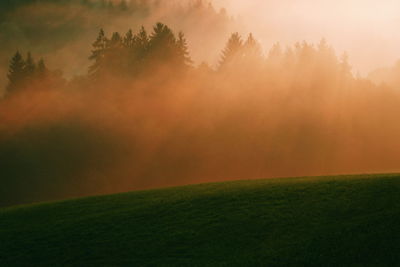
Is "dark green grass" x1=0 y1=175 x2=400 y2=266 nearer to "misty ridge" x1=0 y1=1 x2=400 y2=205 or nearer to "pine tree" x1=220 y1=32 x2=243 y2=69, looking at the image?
"misty ridge" x1=0 y1=1 x2=400 y2=205

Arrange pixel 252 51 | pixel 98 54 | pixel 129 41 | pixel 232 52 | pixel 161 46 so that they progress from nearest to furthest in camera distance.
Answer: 1. pixel 161 46
2. pixel 98 54
3. pixel 129 41
4. pixel 232 52
5. pixel 252 51

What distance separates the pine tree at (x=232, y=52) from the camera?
84438mm

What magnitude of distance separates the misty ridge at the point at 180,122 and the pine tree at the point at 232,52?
0.29m

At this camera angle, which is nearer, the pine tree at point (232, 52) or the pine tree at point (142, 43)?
the pine tree at point (142, 43)

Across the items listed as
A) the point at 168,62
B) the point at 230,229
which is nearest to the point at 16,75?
the point at 168,62

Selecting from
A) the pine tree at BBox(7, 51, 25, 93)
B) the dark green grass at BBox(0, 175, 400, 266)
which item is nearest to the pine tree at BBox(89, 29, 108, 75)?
the pine tree at BBox(7, 51, 25, 93)

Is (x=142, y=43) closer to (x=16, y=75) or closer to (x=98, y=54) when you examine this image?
(x=98, y=54)

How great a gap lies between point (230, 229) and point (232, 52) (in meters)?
72.0

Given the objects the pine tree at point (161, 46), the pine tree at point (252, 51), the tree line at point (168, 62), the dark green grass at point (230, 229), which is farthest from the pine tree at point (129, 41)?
the dark green grass at point (230, 229)

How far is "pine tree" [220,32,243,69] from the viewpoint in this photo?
8444cm

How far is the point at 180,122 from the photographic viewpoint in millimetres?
63125

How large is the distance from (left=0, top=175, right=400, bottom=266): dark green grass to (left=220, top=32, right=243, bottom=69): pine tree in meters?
61.2

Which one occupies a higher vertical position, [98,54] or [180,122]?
[98,54]

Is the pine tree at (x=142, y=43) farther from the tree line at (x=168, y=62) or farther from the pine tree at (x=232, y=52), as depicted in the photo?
the pine tree at (x=232, y=52)
